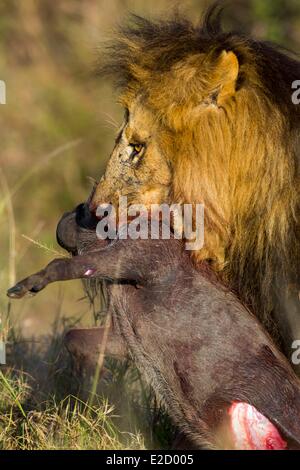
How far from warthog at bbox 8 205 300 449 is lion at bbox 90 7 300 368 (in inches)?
6.3

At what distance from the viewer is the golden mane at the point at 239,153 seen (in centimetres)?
349

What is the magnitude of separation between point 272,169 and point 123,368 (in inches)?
47.4

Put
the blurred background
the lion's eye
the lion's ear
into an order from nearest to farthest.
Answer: the lion's ear, the lion's eye, the blurred background

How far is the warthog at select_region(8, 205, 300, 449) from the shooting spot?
3.22 meters

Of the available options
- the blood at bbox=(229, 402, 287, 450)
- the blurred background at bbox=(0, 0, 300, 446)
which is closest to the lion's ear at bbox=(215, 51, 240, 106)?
the blood at bbox=(229, 402, 287, 450)

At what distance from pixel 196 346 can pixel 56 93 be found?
575 centimetres

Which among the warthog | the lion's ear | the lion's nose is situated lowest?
the warthog

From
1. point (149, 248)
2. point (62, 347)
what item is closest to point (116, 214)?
point (149, 248)

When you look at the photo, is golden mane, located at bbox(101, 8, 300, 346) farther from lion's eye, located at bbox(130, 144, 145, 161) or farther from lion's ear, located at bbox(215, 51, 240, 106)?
lion's eye, located at bbox(130, 144, 145, 161)

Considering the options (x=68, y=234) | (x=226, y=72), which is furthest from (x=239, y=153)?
(x=68, y=234)

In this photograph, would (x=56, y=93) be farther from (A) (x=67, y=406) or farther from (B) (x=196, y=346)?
(B) (x=196, y=346)

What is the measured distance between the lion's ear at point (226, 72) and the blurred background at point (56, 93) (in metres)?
3.70

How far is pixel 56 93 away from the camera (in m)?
8.79
